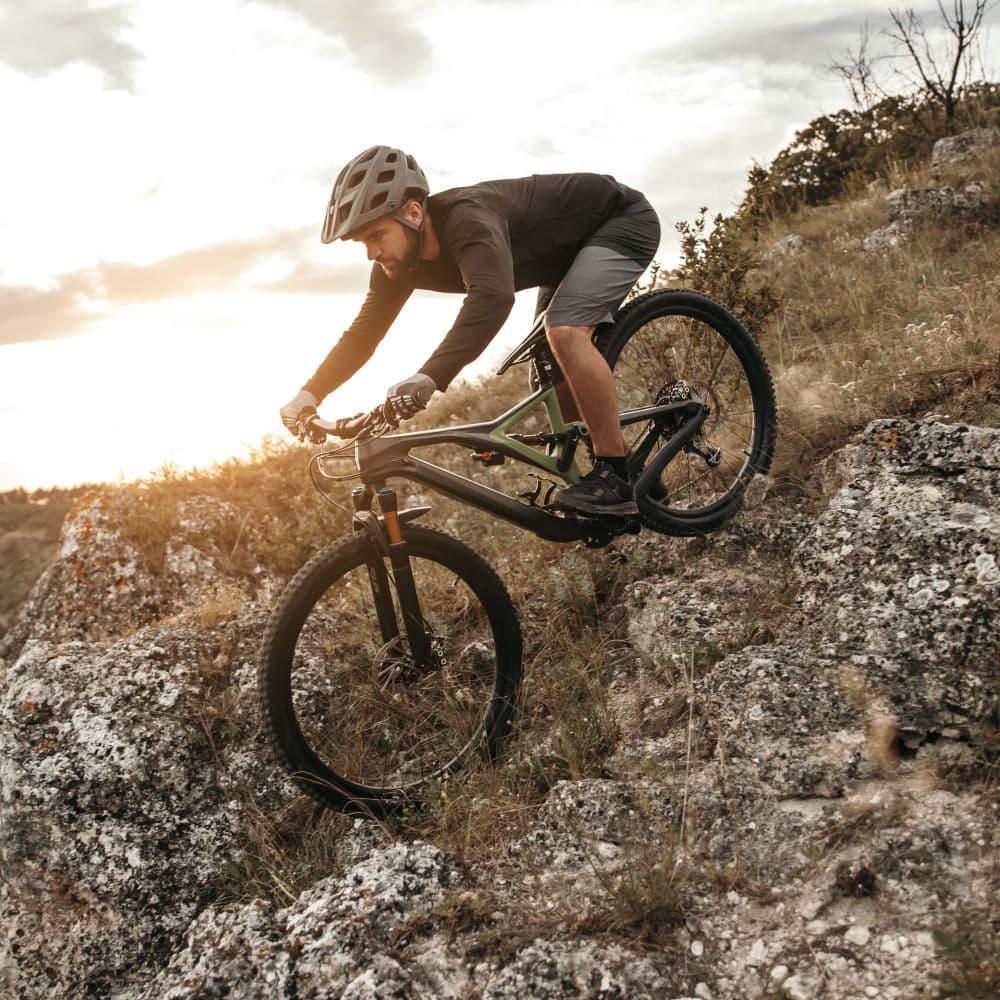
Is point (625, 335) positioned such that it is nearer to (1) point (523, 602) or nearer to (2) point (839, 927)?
(1) point (523, 602)

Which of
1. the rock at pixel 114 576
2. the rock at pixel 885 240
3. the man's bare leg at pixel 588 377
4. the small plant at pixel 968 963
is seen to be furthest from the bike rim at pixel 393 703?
the rock at pixel 885 240

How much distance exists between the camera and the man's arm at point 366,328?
412cm

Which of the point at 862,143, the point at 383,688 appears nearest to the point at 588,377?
the point at 383,688

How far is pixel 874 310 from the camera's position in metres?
6.69

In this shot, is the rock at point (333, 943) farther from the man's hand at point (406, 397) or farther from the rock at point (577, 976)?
the man's hand at point (406, 397)

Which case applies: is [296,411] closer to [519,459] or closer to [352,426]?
[352,426]

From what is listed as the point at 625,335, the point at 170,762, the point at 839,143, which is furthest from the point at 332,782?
the point at 839,143

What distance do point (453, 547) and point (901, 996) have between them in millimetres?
2289

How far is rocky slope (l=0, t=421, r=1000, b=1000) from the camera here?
7.79 ft

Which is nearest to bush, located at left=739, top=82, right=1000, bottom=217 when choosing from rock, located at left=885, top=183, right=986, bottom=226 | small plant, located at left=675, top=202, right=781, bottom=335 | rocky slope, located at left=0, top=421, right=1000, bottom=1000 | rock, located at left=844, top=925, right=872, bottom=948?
rock, located at left=885, top=183, right=986, bottom=226

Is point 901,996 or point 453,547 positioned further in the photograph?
point 453,547

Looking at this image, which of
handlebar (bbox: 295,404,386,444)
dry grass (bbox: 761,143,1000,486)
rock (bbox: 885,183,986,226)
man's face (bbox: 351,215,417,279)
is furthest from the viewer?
rock (bbox: 885,183,986,226)

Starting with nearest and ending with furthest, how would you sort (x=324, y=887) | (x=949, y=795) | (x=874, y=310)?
(x=949, y=795) → (x=324, y=887) → (x=874, y=310)

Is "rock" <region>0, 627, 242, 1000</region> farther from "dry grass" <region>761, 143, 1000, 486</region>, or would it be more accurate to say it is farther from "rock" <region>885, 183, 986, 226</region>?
"rock" <region>885, 183, 986, 226</region>
